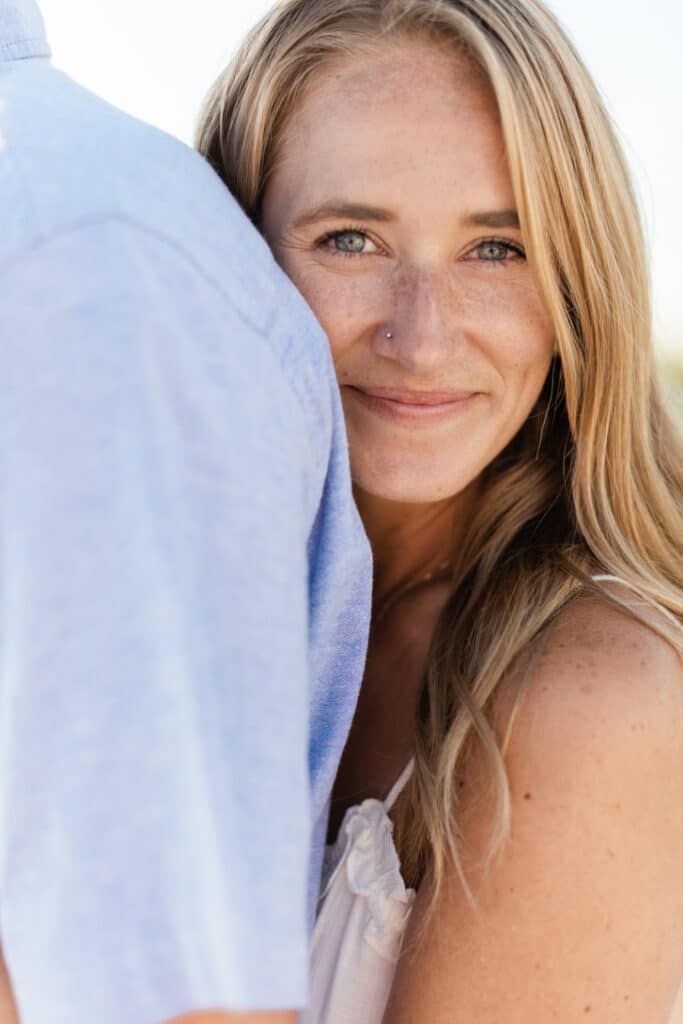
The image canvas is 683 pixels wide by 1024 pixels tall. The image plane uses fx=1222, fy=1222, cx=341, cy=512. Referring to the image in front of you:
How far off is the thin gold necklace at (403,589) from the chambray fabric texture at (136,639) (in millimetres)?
1388

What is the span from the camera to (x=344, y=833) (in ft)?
5.94

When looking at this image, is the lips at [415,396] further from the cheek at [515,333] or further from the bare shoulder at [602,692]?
the bare shoulder at [602,692]

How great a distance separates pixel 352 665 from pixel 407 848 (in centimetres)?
49

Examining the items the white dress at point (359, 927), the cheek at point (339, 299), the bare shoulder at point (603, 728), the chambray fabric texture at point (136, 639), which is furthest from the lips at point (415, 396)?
the chambray fabric texture at point (136, 639)

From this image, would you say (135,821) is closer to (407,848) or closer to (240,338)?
(240,338)

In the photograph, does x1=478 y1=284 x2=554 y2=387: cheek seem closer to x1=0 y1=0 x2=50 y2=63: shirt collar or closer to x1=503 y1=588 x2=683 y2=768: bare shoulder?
x1=503 y1=588 x2=683 y2=768: bare shoulder

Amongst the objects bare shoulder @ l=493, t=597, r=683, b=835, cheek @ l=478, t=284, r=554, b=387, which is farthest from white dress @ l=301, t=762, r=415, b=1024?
cheek @ l=478, t=284, r=554, b=387

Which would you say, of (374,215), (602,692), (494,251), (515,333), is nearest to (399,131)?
(374,215)

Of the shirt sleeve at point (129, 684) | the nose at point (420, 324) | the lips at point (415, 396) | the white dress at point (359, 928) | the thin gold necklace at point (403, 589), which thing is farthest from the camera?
the thin gold necklace at point (403, 589)

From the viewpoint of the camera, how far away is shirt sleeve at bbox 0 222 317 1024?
29.9 inches

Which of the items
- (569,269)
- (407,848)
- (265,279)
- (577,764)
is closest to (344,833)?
(407,848)

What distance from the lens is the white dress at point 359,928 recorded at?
1.67m

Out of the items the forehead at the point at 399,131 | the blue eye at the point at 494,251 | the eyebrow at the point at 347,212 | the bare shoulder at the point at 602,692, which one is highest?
the forehead at the point at 399,131

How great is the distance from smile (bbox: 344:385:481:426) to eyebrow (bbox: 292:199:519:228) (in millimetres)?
273
